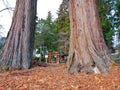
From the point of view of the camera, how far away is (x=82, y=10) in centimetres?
884

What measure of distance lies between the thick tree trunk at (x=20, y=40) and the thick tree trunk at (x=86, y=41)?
12.9 ft

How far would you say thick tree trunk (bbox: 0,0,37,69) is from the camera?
480 inches

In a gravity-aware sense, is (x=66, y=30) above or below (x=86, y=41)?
above

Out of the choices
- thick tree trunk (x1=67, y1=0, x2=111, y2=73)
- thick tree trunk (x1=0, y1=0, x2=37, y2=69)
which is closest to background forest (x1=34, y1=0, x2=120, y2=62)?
thick tree trunk (x1=0, y1=0, x2=37, y2=69)

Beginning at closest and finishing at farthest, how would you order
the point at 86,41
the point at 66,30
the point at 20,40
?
the point at 86,41 < the point at 20,40 < the point at 66,30

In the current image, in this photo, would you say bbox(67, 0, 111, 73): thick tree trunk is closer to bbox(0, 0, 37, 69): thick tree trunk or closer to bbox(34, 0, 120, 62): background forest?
bbox(0, 0, 37, 69): thick tree trunk

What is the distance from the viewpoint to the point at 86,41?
862cm

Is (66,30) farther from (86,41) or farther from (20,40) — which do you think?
(86,41)

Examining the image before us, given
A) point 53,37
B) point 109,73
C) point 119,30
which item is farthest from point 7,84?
point 53,37

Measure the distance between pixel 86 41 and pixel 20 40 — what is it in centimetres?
454

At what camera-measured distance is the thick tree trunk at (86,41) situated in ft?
27.5

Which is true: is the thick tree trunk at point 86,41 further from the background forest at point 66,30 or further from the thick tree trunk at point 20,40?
the background forest at point 66,30

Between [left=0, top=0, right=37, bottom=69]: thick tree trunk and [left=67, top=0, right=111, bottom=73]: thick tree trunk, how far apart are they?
12.9ft

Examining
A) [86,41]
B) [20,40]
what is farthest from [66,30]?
[86,41]
